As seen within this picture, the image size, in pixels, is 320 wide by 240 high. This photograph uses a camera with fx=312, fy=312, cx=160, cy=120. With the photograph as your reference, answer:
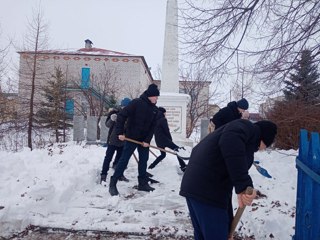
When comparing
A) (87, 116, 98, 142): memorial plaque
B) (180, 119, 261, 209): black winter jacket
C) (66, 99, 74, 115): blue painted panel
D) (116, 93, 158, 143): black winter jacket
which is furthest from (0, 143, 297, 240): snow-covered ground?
(66, 99, 74, 115): blue painted panel

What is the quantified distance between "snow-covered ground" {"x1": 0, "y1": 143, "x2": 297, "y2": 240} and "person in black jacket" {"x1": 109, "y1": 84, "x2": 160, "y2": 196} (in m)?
0.46

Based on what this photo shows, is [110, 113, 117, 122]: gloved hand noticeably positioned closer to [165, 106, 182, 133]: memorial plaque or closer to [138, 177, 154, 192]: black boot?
[138, 177, 154, 192]: black boot

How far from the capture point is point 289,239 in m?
3.76

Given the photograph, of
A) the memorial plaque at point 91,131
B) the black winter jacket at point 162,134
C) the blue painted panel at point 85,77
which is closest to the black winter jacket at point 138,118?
the black winter jacket at point 162,134

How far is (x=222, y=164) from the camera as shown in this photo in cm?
236

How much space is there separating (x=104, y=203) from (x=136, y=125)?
145cm

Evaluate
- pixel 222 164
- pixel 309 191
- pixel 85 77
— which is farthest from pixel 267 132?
pixel 85 77

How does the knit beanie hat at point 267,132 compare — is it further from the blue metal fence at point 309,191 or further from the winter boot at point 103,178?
the winter boot at point 103,178

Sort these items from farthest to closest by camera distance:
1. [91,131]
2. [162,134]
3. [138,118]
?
[91,131] < [162,134] < [138,118]

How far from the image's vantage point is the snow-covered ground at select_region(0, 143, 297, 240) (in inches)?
160

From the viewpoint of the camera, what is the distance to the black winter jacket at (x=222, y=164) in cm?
220

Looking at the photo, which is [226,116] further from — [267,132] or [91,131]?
[91,131]

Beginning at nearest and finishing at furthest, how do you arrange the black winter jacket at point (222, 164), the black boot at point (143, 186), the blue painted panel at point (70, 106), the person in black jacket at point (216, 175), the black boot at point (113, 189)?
the black winter jacket at point (222, 164), the person in black jacket at point (216, 175), the black boot at point (113, 189), the black boot at point (143, 186), the blue painted panel at point (70, 106)

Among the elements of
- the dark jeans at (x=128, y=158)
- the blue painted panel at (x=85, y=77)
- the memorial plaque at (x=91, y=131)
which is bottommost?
the memorial plaque at (x=91, y=131)
